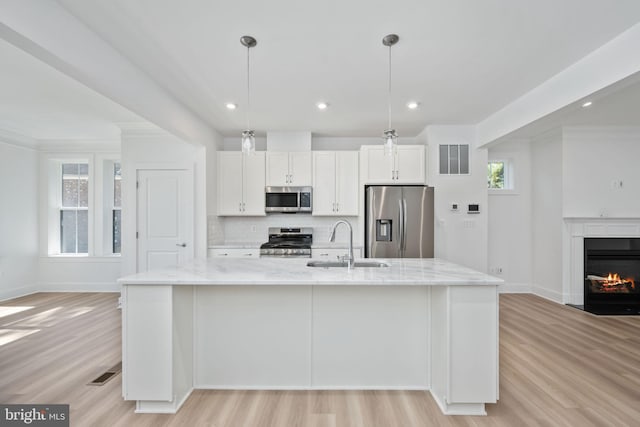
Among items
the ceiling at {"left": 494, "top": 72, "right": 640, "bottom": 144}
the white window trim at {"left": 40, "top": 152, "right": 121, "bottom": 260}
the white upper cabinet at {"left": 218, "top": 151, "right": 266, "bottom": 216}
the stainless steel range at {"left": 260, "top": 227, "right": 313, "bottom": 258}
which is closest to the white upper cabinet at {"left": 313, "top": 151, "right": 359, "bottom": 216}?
the stainless steel range at {"left": 260, "top": 227, "right": 313, "bottom": 258}

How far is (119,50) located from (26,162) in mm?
4265

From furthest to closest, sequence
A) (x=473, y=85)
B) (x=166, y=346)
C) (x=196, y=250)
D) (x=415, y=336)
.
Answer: (x=196, y=250) < (x=473, y=85) < (x=415, y=336) < (x=166, y=346)

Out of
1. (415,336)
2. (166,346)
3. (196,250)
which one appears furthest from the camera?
(196,250)

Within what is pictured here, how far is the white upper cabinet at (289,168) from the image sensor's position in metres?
4.90

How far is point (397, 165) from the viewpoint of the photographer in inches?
186

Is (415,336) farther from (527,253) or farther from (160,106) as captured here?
(527,253)

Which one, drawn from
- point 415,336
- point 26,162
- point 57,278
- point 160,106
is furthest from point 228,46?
point 57,278

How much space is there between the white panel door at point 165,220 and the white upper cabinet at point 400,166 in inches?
105

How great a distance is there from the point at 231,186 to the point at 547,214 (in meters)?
4.89

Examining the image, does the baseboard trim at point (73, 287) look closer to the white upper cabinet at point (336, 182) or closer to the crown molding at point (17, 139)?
the crown molding at point (17, 139)

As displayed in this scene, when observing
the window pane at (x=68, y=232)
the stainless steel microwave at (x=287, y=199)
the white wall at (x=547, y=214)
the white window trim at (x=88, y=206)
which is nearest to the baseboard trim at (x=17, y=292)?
the white window trim at (x=88, y=206)

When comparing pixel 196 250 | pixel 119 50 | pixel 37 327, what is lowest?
pixel 37 327

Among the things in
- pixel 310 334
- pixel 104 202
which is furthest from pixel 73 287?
pixel 310 334

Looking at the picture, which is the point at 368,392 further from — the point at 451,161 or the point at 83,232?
the point at 83,232
